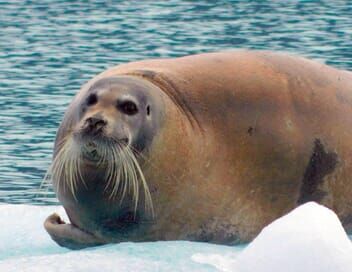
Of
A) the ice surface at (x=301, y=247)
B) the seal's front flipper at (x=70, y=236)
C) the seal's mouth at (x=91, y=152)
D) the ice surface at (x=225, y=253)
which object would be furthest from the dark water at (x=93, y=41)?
the ice surface at (x=301, y=247)

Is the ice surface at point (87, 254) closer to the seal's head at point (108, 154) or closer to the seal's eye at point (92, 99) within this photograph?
the seal's head at point (108, 154)

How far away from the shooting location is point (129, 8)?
84.8ft

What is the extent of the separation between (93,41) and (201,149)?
13738 millimetres

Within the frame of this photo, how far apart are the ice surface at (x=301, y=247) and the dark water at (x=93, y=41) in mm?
4480

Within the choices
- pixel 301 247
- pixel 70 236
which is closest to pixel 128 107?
pixel 70 236

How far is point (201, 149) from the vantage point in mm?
7711

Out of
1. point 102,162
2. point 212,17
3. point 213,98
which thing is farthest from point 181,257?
point 212,17

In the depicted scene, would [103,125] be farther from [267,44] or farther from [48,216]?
[267,44]

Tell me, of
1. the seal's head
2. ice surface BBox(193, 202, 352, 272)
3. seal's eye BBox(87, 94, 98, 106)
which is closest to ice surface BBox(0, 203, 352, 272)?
ice surface BBox(193, 202, 352, 272)

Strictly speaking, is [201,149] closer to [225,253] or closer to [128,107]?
[128,107]

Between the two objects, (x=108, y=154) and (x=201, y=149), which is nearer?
(x=108, y=154)

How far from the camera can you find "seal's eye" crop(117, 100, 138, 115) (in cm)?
733

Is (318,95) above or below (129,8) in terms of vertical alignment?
above

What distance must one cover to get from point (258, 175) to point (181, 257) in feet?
3.49
